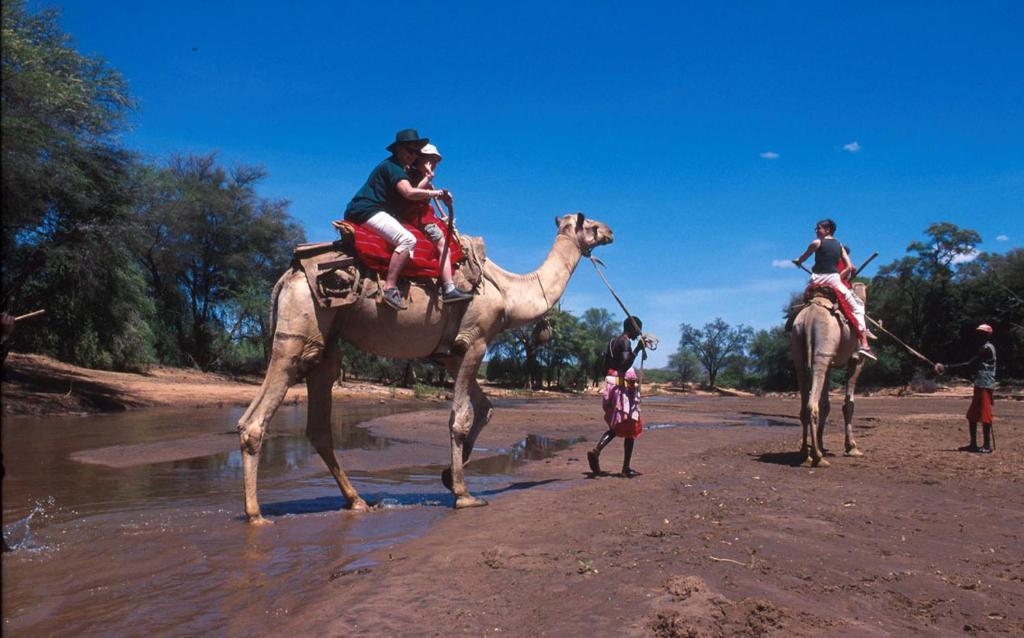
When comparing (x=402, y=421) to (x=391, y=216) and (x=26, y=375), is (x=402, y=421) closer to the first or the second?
(x=391, y=216)

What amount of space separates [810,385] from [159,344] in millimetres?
35737

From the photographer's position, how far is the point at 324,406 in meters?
7.36

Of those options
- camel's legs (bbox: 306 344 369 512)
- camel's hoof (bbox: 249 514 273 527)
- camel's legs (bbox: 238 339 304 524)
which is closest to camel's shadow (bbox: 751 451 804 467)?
camel's legs (bbox: 306 344 369 512)

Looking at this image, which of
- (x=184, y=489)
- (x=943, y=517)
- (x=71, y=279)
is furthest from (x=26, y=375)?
(x=943, y=517)

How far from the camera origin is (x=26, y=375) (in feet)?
72.4

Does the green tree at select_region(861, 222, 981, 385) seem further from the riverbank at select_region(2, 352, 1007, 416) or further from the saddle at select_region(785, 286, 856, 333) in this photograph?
the saddle at select_region(785, 286, 856, 333)

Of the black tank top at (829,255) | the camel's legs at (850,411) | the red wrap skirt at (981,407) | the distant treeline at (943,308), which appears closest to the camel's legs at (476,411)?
the black tank top at (829,255)

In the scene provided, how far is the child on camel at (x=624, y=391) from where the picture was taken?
9234mm

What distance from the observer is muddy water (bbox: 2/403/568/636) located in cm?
395

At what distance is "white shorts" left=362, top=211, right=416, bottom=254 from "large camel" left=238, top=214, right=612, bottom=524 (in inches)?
19.4

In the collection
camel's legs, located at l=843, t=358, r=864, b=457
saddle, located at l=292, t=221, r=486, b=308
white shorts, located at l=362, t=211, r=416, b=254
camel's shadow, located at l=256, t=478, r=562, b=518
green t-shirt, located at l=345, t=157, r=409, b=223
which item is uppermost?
green t-shirt, located at l=345, t=157, r=409, b=223

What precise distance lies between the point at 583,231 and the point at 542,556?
503 centimetres

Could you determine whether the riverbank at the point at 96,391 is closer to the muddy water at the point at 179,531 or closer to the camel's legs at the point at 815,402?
the muddy water at the point at 179,531

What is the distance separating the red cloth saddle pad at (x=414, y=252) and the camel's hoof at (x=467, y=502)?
2304mm
